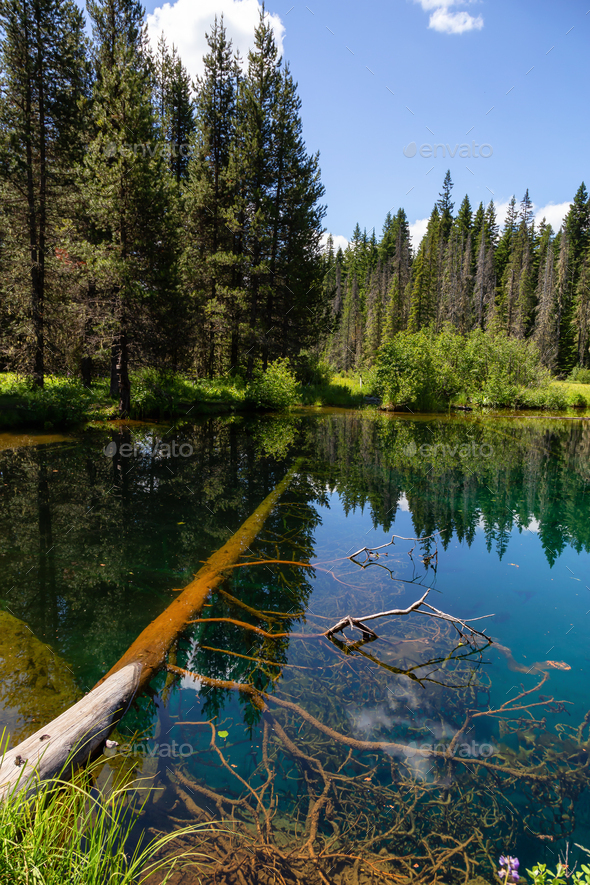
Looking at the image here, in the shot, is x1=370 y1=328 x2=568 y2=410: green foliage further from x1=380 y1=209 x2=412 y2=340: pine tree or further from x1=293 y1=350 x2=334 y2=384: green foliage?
x1=380 y1=209 x2=412 y2=340: pine tree

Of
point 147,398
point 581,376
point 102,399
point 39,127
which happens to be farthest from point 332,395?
point 581,376

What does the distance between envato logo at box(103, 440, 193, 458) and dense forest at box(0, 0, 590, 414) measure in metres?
4.75

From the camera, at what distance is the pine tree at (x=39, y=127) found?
1591 centimetres

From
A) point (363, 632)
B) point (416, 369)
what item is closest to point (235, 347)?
point (416, 369)

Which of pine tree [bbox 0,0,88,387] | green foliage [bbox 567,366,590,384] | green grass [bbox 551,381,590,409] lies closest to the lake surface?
pine tree [bbox 0,0,88,387]

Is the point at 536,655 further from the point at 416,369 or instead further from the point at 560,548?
the point at 416,369

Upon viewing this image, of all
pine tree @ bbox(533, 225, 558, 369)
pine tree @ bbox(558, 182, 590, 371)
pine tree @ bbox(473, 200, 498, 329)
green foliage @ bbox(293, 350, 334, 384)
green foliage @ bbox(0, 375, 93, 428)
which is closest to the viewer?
green foliage @ bbox(0, 375, 93, 428)

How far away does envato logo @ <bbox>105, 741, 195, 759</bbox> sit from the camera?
3264 mm

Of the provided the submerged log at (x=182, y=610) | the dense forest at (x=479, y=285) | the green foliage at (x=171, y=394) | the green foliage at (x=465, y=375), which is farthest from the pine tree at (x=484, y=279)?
the submerged log at (x=182, y=610)

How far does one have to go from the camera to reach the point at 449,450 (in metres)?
16.8

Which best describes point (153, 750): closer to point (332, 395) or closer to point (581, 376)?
point (332, 395)

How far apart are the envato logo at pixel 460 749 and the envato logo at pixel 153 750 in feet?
5.26

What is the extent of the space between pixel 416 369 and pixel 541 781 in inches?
1062

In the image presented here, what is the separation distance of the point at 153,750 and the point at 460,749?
87.8 inches
